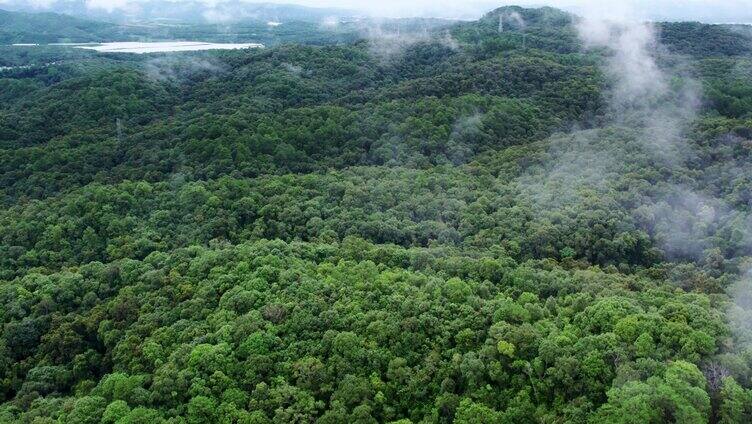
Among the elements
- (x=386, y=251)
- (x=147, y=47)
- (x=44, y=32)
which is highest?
(x=44, y=32)

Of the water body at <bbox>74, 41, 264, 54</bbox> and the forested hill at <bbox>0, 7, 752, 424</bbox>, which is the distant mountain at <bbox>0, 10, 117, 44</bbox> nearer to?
the water body at <bbox>74, 41, 264, 54</bbox>

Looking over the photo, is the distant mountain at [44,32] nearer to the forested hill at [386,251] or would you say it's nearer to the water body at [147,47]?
the water body at [147,47]

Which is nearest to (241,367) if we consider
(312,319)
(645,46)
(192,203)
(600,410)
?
(312,319)

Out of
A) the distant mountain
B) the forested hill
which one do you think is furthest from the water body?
the forested hill

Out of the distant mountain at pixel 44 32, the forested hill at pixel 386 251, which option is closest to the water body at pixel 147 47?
the distant mountain at pixel 44 32

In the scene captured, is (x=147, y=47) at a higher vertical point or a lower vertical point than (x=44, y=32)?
lower

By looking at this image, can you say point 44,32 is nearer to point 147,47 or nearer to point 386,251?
point 147,47

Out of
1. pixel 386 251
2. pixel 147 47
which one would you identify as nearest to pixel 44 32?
pixel 147 47

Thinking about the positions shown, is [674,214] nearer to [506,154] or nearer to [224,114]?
[506,154]
